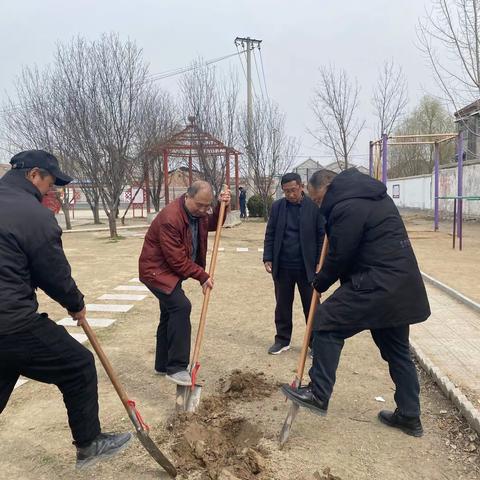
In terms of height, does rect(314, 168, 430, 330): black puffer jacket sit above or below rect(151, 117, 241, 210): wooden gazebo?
below

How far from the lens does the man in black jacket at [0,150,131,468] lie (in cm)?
241

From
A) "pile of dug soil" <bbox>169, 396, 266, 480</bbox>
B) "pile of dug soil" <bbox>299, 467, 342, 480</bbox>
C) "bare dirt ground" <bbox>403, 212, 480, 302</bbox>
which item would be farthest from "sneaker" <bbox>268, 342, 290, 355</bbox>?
"bare dirt ground" <bbox>403, 212, 480, 302</bbox>

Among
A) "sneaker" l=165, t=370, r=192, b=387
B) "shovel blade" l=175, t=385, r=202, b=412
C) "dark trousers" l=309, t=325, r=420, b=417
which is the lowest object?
"shovel blade" l=175, t=385, r=202, b=412

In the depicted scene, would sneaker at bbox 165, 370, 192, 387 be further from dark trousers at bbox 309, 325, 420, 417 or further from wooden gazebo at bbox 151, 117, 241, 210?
wooden gazebo at bbox 151, 117, 241, 210

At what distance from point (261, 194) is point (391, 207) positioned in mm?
20874

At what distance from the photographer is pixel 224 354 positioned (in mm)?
4973

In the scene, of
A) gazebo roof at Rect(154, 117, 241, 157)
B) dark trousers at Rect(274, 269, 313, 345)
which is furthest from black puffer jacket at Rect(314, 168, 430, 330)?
gazebo roof at Rect(154, 117, 241, 157)

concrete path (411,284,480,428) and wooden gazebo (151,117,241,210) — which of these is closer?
concrete path (411,284,480,428)

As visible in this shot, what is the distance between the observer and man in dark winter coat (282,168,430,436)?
3.03 meters

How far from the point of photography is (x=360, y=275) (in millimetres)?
3076

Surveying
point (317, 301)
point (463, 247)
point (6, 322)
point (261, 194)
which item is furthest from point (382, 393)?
point (261, 194)

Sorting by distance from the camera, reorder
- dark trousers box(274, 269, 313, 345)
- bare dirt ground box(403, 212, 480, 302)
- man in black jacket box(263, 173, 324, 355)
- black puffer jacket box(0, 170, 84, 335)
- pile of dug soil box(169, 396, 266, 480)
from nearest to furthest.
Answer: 1. black puffer jacket box(0, 170, 84, 335)
2. pile of dug soil box(169, 396, 266, 480)
3. man in black jacket box(263, 173, 324, 355)
4. dark trousers box(274, 269, 313, 345)
5. bare dirt ground box(403, 212, 480, 302)

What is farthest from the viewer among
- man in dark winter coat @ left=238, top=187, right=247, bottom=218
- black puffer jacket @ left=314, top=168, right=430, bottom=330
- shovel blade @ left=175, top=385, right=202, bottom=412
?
man in dark winter coat @ left=238, top=187, right=247, bottom=218

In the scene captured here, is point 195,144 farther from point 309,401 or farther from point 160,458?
point 160,458
